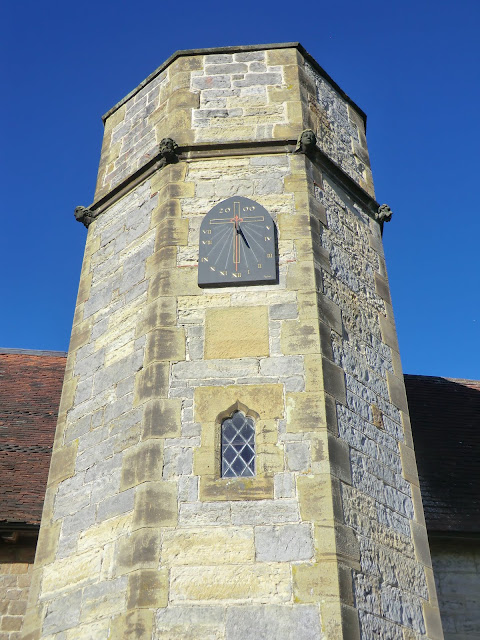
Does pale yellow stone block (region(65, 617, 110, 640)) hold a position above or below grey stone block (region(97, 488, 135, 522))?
below

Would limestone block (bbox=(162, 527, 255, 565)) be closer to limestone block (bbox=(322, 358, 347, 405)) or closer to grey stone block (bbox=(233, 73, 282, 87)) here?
limestone block (bbox=(322, 358, 347, 405))

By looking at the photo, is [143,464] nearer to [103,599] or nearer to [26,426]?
[103,599]

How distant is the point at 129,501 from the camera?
522cm

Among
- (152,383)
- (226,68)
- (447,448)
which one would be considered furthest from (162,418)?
(447,448)

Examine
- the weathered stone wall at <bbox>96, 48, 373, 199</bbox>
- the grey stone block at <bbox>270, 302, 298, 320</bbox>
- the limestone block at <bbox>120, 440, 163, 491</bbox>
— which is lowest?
the limestone block at <bbox>120, 440, 163, 491</bbox>

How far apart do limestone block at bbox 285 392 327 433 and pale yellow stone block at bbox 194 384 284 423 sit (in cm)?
7

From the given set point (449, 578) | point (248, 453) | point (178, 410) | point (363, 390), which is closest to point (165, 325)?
point (178, 410)

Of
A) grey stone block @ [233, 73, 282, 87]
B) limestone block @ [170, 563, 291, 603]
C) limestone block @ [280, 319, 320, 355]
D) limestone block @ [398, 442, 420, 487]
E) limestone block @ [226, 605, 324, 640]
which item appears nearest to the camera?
limestone block @ [226, 605, 324, 640]

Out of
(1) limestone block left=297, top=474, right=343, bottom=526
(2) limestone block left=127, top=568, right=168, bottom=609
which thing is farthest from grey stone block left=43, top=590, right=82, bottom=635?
(1) limestone block left=297, top=474, right=343, bottom=526

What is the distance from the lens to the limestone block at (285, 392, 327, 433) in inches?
208

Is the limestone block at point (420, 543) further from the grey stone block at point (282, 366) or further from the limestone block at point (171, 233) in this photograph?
the limestone block at point (171, 233)

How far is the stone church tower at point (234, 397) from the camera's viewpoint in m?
4.82

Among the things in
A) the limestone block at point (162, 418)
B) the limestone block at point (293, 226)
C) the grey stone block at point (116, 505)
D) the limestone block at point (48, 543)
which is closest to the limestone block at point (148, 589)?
the grey stone block at point (116, 505)

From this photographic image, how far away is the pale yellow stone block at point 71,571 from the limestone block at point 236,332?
165cm
